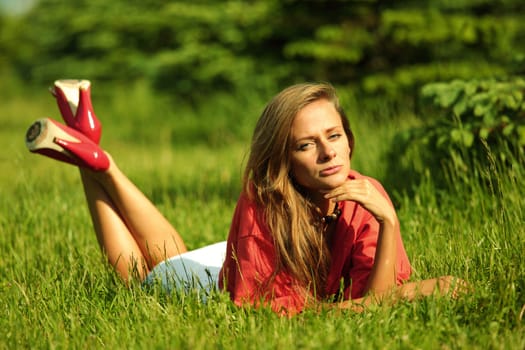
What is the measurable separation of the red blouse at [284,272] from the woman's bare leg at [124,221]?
84cm

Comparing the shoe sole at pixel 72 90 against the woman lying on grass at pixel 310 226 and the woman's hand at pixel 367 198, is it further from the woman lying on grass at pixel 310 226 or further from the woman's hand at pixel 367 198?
the woman's hand at pixel 367 198

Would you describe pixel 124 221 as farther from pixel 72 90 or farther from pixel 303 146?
pixel 303 146

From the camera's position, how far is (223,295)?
8.46 ft

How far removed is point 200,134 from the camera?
1075 cm

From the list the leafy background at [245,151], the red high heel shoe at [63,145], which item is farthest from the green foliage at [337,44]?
the red high heel shoe at [63,145]

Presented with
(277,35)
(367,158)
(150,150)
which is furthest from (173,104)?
(367,158)

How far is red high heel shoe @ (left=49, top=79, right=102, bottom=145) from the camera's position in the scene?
11.8ft

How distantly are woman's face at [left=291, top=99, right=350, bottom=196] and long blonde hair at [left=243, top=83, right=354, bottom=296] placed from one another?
0.12 ft

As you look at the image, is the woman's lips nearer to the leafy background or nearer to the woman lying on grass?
the woman lying on grass

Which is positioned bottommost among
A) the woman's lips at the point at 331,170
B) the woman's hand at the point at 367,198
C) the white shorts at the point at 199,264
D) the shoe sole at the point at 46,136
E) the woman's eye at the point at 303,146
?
the white shorts at the point at 199,264

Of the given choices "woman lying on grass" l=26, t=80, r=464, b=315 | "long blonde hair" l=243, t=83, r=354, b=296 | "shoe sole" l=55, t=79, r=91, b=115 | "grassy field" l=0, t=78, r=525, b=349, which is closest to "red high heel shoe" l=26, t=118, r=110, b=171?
"shoe sole" l=55, t=79, r=91, b=115

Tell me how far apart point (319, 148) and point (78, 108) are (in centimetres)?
159

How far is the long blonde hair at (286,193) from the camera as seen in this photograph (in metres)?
2.72

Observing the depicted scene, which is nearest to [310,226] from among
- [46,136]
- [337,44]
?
[46,136]
